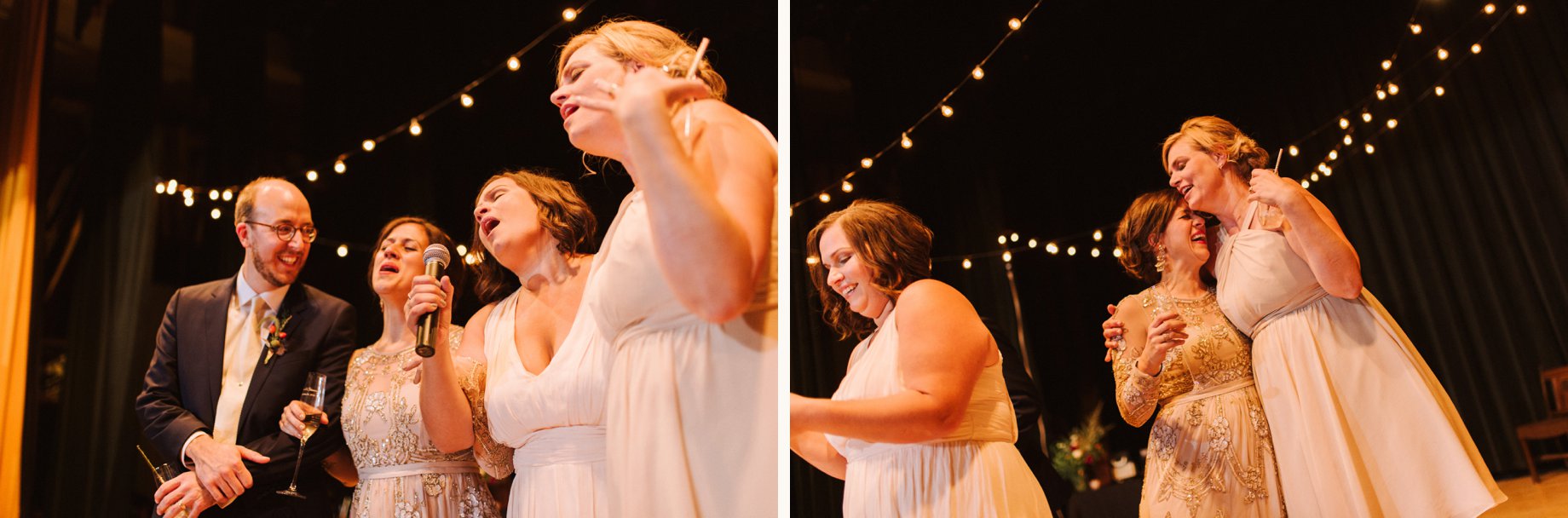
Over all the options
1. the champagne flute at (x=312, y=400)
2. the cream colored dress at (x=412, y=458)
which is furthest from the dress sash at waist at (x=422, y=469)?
the champagne flute at (x=312, y=400)

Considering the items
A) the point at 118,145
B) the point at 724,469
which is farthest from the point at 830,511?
the point at 118,145

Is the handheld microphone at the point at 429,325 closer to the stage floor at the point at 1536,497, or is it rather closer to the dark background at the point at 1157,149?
the dark background at the point at 1157,149

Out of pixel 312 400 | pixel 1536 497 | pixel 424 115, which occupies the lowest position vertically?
pixel 1536 497

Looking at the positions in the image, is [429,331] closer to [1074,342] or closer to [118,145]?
[1074,342]

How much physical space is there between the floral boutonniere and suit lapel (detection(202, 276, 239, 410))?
0.36 feet

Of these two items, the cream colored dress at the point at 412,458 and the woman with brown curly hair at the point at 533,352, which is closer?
the woman with brown curly hair at the point at 533,352

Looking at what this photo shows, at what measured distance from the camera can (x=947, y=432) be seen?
1.62 meters

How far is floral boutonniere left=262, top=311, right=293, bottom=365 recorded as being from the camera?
208 centimetres

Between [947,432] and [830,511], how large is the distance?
37 cm

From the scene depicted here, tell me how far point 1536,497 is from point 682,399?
53.6 inches

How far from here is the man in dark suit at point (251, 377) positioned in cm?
198

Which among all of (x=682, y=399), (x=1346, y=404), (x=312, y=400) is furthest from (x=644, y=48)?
(x=1346, y=404)

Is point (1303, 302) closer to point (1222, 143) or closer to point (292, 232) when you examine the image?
point (1222, 143)

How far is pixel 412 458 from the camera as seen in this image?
1.87 metres
